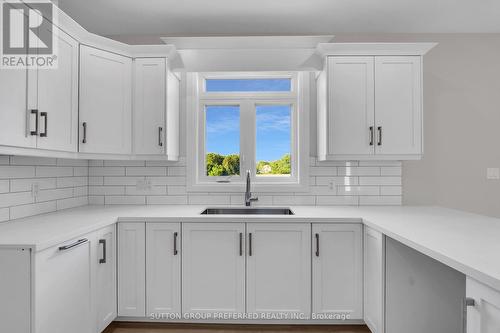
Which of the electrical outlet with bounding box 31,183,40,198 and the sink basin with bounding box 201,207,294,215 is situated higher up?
the electrical outlet with bounding box 31,183,40,198

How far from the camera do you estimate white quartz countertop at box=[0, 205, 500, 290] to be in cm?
122

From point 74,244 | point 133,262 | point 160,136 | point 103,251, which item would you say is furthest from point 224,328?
point 160,136

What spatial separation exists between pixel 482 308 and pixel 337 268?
117 centimetres

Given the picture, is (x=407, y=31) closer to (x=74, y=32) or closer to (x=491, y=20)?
(x=491, y=20)

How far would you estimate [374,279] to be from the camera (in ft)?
6.56

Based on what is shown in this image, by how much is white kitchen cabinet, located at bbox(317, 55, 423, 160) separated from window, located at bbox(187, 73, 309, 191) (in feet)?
1.74

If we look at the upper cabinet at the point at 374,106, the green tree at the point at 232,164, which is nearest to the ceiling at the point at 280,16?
the upper cabinet at the point at 374,106

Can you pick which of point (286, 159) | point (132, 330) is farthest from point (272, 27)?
point (132, 330)

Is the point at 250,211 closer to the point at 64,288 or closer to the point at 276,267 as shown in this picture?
the point at 276,267

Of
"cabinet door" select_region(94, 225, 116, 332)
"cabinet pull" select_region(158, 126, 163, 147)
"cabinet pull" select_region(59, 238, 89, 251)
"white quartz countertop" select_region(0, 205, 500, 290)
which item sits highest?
"cabinet pull" select_region(158, 126, 163, 147)

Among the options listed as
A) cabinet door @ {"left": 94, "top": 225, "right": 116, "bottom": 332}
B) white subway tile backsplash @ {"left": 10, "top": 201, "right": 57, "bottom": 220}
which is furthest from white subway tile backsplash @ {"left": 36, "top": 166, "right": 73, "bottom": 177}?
cabinet door @ {"left": 94, "top": 225, "right": 116, "bottom": 332}

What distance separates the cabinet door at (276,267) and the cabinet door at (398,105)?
3.57 ft

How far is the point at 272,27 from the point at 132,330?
2797 mm

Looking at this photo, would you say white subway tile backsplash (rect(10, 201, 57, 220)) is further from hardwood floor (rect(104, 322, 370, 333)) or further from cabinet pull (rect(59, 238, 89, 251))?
hardwood floor (rect(104, 322, 370, 333))
